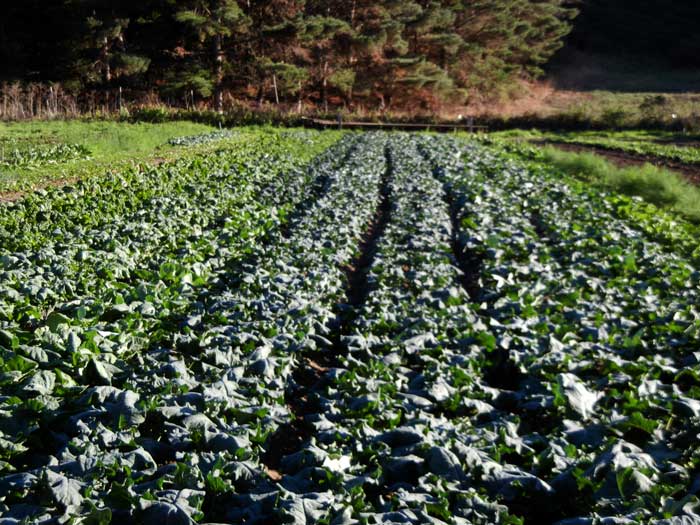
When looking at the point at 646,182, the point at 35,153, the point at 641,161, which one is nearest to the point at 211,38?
the point at 35,153

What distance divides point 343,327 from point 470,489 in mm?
2925

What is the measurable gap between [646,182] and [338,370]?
35.1ft

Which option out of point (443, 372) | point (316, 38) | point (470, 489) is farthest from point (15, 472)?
point (316, 38)

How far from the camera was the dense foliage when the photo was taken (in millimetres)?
34156

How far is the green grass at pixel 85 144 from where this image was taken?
1205 cm

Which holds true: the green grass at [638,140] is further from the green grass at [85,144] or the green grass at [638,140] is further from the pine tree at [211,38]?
the pine tree at [211,38]

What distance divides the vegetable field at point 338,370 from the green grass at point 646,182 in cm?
209

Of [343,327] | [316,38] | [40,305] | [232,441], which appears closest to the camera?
[232,441]

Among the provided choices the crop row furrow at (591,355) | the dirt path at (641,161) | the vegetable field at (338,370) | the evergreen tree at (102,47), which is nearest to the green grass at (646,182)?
the dirt path at (641,161)

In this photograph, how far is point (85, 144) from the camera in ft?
55.1

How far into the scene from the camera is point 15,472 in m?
3.38

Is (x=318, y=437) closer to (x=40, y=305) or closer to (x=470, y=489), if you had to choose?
(x=470, y=489)

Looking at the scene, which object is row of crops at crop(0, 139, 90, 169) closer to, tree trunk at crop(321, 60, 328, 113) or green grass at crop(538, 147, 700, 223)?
green grass at crop(538, 147, 700, 223)

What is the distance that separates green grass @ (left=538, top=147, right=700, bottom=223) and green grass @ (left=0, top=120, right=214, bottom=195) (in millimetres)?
10572
